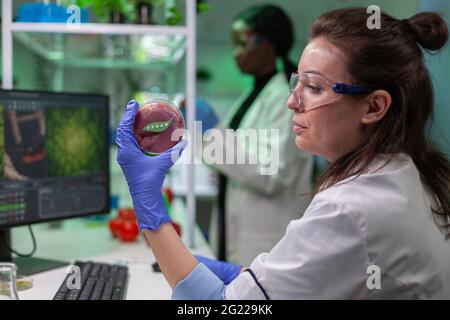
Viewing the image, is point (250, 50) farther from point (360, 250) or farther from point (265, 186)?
point (360, 250)

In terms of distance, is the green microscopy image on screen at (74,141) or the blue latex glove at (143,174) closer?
the blue latex glove at (143,174)

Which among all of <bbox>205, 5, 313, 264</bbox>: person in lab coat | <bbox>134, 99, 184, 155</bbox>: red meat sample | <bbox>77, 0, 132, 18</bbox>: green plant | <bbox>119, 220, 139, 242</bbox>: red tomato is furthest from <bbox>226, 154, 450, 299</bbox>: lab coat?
<bbox>77, 0, 132, 18</bbox>: green plant

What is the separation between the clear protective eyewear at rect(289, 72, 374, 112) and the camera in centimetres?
90

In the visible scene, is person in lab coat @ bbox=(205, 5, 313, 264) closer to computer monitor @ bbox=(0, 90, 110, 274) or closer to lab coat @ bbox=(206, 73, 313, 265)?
lab coat @ bbox=(206, 73, 313, 265)

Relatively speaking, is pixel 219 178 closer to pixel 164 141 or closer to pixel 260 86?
pixel 260 86

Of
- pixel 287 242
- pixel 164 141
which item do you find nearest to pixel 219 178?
pixel 164 141

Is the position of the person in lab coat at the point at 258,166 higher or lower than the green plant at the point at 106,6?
lower

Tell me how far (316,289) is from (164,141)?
0.45 meters

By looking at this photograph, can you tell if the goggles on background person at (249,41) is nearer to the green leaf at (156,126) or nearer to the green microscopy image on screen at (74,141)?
the green microscopy image on screen at (74,141)

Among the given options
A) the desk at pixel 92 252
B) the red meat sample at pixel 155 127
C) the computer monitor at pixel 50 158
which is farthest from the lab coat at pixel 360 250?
the computer monitor at pixel 50 158

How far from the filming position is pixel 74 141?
167 cm

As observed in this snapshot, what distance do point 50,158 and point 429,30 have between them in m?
1.15

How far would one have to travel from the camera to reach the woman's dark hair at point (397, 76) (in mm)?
893

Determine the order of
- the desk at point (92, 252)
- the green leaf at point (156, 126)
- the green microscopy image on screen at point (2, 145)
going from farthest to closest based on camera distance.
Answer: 1. the green microscopy image on screen at point (2, 145)
2. the desk at point (92, 252)
3. the green leaf at point (156, 126)
